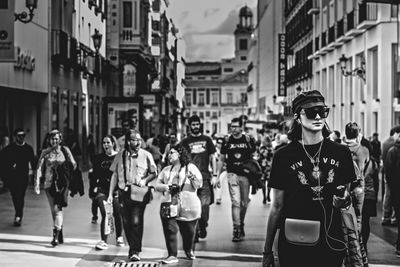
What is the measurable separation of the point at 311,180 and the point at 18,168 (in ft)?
33.9

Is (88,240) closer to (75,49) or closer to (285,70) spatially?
(75,49)

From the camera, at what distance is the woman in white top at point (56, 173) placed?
1284 cm

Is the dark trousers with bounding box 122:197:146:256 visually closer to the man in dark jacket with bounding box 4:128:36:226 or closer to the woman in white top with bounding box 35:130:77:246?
the woman in white top with bounding box 35:130:77:246

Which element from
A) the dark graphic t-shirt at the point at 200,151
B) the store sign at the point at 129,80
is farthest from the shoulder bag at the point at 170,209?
the store sign at the point at 129,80

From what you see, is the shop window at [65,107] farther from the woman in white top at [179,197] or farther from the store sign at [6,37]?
the woman in white top at [179,197]

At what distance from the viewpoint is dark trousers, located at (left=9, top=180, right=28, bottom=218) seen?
49.6 ft

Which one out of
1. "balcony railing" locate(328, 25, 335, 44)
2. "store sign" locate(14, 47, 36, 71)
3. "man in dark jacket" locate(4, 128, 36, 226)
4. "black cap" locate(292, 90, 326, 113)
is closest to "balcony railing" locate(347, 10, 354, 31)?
"balcony railing" locate(328, 25, 335, 44)

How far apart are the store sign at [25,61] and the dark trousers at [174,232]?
1524 cm

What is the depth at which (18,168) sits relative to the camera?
610 inches

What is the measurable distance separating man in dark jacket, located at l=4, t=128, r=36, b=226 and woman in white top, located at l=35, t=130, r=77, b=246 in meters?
2.31

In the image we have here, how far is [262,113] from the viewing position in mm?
99625

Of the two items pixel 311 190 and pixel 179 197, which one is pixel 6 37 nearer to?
pixel 179 197

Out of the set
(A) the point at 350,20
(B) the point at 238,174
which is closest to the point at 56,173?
(B) the point at 238,174

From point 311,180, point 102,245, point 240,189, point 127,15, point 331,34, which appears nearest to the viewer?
point 311,180
